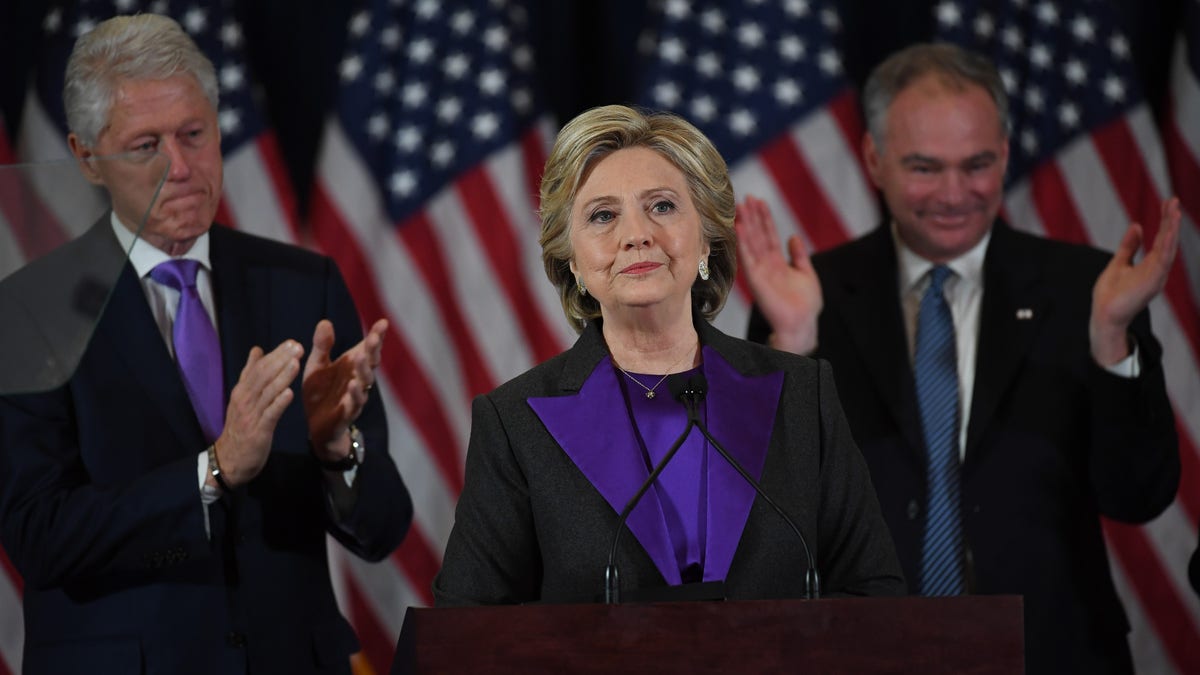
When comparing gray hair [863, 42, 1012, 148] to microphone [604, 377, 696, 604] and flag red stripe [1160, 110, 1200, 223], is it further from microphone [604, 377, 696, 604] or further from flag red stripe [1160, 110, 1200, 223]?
microphone [604, 377, 696, 604]

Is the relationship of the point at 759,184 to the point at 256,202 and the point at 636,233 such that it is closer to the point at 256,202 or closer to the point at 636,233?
the point at 256,202

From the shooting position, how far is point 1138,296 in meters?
3.09

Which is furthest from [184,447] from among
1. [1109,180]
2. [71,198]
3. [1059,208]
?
[1109,180]

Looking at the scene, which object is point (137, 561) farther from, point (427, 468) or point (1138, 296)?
point (1138, 296)

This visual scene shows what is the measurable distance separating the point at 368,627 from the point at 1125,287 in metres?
2.28

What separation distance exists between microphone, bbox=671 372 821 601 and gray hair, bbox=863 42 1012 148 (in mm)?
1589

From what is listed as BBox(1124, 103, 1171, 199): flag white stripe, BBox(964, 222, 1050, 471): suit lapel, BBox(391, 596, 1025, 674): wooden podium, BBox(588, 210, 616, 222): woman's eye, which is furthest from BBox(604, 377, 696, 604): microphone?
BBox(1124, 103, 1171, 199): flag white stripe

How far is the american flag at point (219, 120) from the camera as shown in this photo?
4.03m

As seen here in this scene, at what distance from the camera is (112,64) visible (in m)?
2.88

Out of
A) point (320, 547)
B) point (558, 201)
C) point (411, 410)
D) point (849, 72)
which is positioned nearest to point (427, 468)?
point (411, 410)

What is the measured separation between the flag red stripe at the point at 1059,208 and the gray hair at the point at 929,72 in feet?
2.60

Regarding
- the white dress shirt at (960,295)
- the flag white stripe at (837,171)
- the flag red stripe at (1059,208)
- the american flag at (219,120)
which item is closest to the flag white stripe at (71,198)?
the american flag at (219,120)

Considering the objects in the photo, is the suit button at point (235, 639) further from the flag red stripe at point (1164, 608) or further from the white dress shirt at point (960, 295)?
the flag red stripe at point (1164, 608)

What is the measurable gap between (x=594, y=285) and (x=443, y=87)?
81.1 inches
